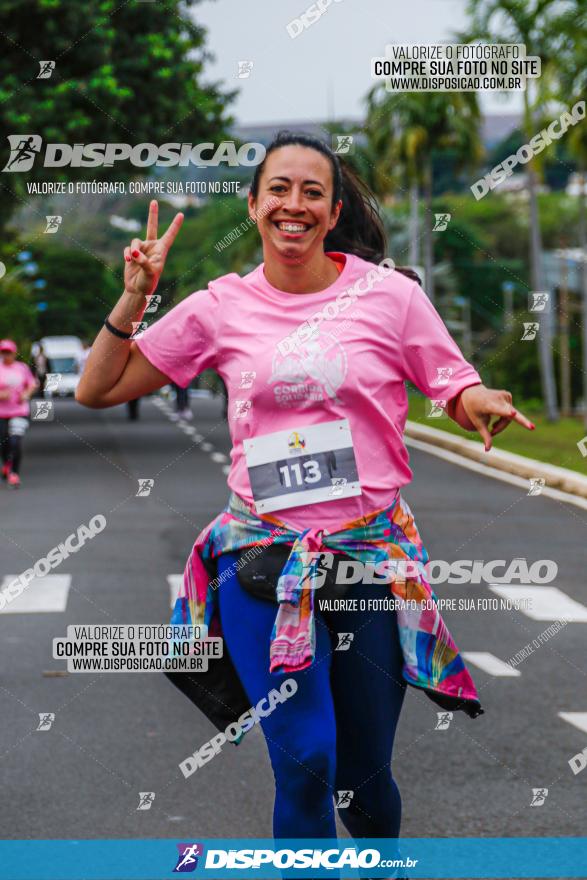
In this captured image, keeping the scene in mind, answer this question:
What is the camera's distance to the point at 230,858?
16.0 feet

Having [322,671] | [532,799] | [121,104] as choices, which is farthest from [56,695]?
[121,104]

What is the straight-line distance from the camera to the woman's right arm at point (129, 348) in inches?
145

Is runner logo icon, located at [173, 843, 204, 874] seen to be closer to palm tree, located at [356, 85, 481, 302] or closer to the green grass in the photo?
the green grass

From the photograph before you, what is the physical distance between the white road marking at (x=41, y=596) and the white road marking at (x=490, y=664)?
2.54 metres

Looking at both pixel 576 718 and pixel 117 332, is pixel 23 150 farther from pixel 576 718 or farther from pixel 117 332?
pixel 117 332

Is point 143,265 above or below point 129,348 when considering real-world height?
above

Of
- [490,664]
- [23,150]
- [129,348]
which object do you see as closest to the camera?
[129,348]

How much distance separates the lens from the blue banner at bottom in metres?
4.68

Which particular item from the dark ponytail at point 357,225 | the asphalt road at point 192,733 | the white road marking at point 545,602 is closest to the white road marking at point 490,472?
the asphalt road at point 192,733

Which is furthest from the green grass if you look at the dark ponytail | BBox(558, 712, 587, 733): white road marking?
the dark ponytail

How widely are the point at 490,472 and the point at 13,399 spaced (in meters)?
6.11

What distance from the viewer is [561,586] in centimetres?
1067

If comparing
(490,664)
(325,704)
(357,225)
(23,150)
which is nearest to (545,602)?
(490,664)

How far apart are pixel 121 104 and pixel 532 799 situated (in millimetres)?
19065
